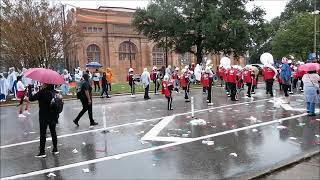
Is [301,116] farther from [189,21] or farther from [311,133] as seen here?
[189,21]

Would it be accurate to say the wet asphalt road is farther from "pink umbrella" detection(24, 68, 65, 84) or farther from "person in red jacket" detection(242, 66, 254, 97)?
"person in red jacket" detection(242, 66, 254, 97)

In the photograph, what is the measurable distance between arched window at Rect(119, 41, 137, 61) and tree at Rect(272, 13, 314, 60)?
21.3m

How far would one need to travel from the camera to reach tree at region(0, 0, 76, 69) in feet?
111

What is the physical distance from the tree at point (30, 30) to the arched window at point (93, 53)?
23726 millimetres

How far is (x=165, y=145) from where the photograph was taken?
10.2 m

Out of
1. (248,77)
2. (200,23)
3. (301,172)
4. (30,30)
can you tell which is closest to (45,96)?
(301,172)

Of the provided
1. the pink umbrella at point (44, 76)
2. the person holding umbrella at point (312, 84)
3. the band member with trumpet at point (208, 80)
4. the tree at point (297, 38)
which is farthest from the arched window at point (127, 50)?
the pink umbrella at point (44, 76)

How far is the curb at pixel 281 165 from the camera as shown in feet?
23.6

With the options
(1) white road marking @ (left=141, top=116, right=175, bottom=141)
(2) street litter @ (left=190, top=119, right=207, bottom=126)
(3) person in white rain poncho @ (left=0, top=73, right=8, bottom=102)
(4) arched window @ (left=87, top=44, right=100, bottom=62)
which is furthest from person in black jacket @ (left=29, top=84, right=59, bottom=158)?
(4) arched window @ (left=87, top=44, right=100, bottom=62)

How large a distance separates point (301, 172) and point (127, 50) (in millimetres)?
58218

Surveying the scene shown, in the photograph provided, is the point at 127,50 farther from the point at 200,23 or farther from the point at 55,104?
the point at 55,104

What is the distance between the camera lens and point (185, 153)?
30.4 feet

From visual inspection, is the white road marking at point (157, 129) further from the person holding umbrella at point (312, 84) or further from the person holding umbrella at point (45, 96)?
the person holding umbrella at point (312, 84)

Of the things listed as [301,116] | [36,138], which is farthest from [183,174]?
[301,116]
